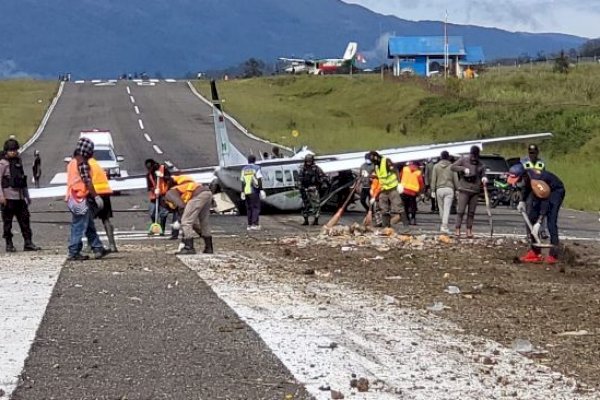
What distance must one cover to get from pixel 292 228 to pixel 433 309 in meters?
13.8

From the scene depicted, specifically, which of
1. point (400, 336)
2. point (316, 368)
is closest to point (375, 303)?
point (400, 336)

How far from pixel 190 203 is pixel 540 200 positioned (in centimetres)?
538

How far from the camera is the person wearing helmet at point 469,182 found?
74.5ft

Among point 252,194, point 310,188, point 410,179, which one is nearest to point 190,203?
point 252,194

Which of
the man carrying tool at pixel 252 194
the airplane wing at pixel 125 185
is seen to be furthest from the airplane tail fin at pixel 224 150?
the man carrying tool at pixel 252 194

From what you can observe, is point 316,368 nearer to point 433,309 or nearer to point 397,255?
point 433,309

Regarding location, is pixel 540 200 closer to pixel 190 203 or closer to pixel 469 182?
pixel 469 182

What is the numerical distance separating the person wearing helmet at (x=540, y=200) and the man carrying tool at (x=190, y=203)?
488 cm

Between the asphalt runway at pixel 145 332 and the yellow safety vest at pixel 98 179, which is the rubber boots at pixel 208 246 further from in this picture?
the yellow safety vest at pixel 98 179

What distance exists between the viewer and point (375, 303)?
1350 centimetres

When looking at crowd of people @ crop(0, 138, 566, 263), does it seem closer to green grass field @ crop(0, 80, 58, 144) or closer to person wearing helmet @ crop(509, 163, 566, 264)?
person wearing helmet @ crop(509, 163, 566, 264)

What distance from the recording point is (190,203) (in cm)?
1809

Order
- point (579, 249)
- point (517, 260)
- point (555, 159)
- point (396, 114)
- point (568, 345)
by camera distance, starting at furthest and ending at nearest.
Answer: point (396, 114) → point (555, 159) → point (579, 249) → point (517, 260) → point (568, 345)

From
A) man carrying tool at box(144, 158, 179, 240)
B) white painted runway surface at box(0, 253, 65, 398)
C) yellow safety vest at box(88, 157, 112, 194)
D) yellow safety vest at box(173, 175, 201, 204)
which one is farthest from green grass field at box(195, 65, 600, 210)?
white painted runway surface at box(0, 253, 65, 398)
